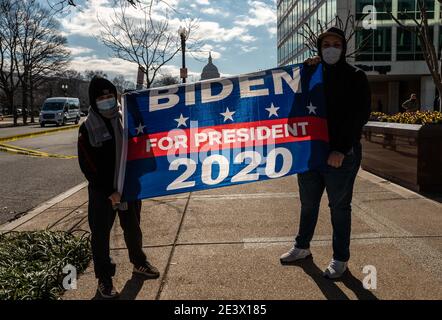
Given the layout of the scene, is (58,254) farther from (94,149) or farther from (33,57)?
(33,57)

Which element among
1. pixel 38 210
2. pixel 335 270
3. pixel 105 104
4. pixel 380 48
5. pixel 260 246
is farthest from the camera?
pixel 380 48

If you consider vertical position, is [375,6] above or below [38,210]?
above

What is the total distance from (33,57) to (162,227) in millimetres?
52745

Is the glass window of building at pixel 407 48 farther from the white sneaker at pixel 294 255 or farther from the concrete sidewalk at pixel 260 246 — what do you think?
the white sneaker at pixel 294 255

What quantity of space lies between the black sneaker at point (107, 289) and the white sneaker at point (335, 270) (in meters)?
1.72

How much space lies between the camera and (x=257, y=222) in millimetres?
5371

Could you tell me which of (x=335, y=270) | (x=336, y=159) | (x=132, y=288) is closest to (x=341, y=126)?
(x=336, y=159)

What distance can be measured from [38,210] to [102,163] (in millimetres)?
3827

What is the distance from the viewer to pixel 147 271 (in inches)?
148

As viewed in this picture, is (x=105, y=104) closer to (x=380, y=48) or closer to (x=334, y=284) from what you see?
(x=334, y=284)

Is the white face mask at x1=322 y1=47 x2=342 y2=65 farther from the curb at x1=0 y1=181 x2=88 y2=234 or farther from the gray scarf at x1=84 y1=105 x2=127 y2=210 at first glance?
the curb at x1=0 y1=181 x2=88 y2=234

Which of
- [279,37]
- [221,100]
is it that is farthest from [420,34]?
[279,37]

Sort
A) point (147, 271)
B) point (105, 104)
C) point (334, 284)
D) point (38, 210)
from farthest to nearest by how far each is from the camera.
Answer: point (38, 210) < point (147, 271) < point (334, 284) < point (105, 104)

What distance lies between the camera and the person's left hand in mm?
3533
